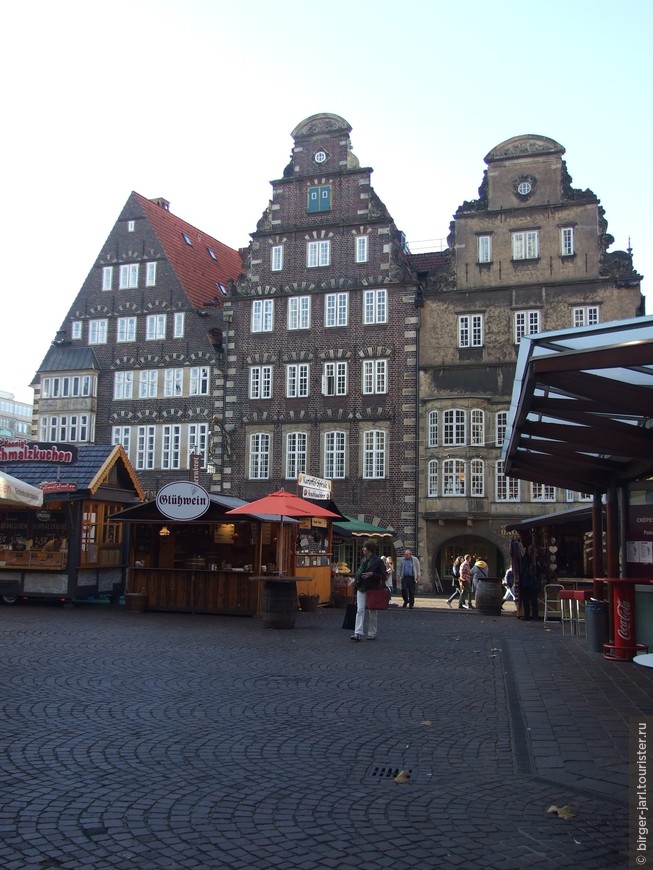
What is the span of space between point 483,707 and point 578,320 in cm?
2826

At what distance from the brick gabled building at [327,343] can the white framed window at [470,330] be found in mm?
1927

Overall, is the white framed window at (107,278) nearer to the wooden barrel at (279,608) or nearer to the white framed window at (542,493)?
the white framed window at (542,493)

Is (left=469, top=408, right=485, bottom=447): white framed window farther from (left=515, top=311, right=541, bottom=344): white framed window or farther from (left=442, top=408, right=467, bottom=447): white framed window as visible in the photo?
(left=515, top=311, right=541, bottom=344): white framed window

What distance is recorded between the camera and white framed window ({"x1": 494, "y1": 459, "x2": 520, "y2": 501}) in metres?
35.3

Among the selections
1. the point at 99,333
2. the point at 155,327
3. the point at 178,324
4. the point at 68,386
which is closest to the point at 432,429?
the point at 178,324

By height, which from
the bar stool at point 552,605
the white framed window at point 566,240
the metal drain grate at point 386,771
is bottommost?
the metal drain grate at point 386,771

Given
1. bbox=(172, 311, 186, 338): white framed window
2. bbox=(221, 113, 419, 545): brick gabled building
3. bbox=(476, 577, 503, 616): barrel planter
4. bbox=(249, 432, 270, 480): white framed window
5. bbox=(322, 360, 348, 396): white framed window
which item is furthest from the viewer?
bbox=(172, 311, 186, 338): white framed window

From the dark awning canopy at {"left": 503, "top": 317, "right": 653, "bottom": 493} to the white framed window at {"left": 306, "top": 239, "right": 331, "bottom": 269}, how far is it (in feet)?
86.4

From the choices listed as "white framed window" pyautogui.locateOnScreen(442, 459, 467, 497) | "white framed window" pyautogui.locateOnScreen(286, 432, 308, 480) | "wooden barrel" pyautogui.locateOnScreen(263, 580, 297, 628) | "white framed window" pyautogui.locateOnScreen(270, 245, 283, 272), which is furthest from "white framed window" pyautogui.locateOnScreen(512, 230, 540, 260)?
"wooden barrel" pyautogui.locateOnScreen(263, 580, 297, 628)

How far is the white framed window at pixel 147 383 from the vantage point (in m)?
41.7

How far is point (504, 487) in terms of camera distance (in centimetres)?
3547

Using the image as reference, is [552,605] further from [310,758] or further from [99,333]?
→ [99,333]

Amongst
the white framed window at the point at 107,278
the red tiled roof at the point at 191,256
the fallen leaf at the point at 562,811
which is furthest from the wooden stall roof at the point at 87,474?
the white framed window at the point at 107,278

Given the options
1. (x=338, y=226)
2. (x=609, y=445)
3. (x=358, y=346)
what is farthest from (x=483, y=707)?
(x=338, y=226)
